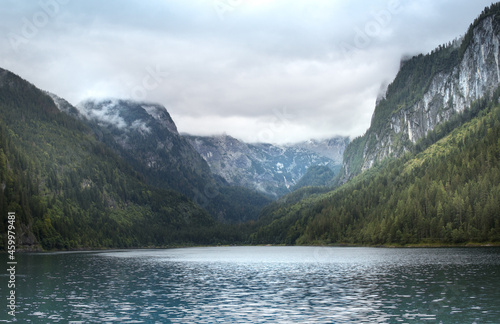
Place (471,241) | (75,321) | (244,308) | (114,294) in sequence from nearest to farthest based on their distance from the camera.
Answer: (75,321), (244,308), (114,294), (471,241)

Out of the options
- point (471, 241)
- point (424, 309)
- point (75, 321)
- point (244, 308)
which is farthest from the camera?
point (471, 241)

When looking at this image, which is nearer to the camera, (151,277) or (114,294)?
(114,294)

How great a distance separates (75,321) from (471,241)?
18213 cm

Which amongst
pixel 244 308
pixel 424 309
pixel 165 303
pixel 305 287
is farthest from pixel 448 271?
pixel 165 303

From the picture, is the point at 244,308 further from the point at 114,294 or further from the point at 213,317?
the point at 114,294

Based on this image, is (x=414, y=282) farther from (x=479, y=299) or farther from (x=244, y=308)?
(x=244, y=308)

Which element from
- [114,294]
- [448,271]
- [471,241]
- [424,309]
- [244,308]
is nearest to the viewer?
[424,309]

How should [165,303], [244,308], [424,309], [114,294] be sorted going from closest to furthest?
1. [424,309]
2. [244,308]
3. [165,303]
4. [114,294]

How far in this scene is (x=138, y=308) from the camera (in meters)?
58.1

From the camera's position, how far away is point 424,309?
53375 millimetres

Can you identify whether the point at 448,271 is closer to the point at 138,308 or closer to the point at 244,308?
the point at 244,308

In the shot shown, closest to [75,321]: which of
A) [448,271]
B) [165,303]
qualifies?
[165,303]

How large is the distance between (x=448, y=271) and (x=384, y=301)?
128ft

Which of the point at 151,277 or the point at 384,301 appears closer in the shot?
the point at 384,301
